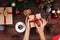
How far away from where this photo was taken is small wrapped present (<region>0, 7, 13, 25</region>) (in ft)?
8.16

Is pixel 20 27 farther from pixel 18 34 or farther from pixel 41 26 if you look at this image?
pixel 41 26

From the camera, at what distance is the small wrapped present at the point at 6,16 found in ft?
8.16

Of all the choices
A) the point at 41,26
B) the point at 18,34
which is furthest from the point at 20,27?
the point at 41,26

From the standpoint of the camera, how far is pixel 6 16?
2492 millimetres

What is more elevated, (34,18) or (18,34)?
(34,18)

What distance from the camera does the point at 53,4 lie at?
2492 millimetres

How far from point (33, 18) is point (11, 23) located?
0.61 ft

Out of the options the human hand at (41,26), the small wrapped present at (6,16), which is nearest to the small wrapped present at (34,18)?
the human hand at (41,26)

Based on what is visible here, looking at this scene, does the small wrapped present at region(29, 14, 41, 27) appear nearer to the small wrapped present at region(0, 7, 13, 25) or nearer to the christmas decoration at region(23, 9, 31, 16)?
the christmas decoration at region(23, 9, 31, 16)

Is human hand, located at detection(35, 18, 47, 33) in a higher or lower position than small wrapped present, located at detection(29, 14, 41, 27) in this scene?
lower

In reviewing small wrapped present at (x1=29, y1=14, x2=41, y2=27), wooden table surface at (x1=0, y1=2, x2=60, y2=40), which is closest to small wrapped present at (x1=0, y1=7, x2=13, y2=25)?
wooden table surface at (x1=0, y1=2, x2=60, y2=40)

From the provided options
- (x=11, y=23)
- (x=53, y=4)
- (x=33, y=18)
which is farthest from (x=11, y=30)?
(x=53, y=4)

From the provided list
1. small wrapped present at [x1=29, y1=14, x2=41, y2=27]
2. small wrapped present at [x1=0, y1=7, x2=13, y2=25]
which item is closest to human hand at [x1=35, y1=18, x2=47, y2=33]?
small wrapped present at [x1=29, y1=14, x2=41, y2=27]

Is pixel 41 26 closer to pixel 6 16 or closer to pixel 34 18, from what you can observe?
pixel 34 18
